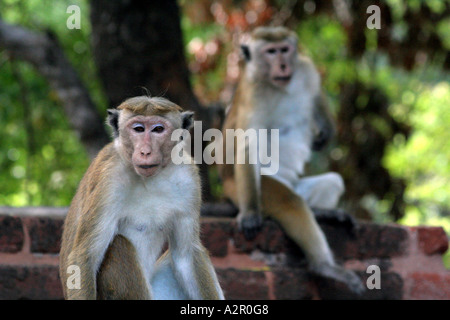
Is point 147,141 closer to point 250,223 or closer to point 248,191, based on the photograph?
point 250,223

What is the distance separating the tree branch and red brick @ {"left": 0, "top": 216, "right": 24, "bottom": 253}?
2.71 m

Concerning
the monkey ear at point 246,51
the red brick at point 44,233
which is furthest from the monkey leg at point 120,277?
the monkey ear at point 246,51

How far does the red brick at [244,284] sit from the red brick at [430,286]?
104 cm

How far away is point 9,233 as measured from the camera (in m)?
3.95

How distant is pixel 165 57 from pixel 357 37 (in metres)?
3.01

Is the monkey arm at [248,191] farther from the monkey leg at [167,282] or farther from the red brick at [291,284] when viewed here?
the monkey leg at [167,282]

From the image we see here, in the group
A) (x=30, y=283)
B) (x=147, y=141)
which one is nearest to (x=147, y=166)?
(x=147, y=141)

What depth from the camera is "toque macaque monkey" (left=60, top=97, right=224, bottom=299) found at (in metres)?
2.94

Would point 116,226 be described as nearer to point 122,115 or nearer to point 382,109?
point 122,115

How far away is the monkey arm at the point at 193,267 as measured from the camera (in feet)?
10.8

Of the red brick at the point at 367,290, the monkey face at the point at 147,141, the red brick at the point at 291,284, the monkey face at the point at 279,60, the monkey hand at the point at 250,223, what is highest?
the monkey face at the point at 279,60

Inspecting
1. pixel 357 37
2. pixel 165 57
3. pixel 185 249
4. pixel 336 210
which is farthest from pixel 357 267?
pixel 357 37

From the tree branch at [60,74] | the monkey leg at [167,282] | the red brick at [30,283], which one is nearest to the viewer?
the monkey leg at [167,282]

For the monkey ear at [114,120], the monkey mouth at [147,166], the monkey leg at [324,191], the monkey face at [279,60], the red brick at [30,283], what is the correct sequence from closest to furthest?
1. the monkey mouth at [147,166]
2. the monkey ear at [114,120]
3. the red brick at [30,283]
4. the monkey face at [279,60]
5. the monkey leg at [324,191]
